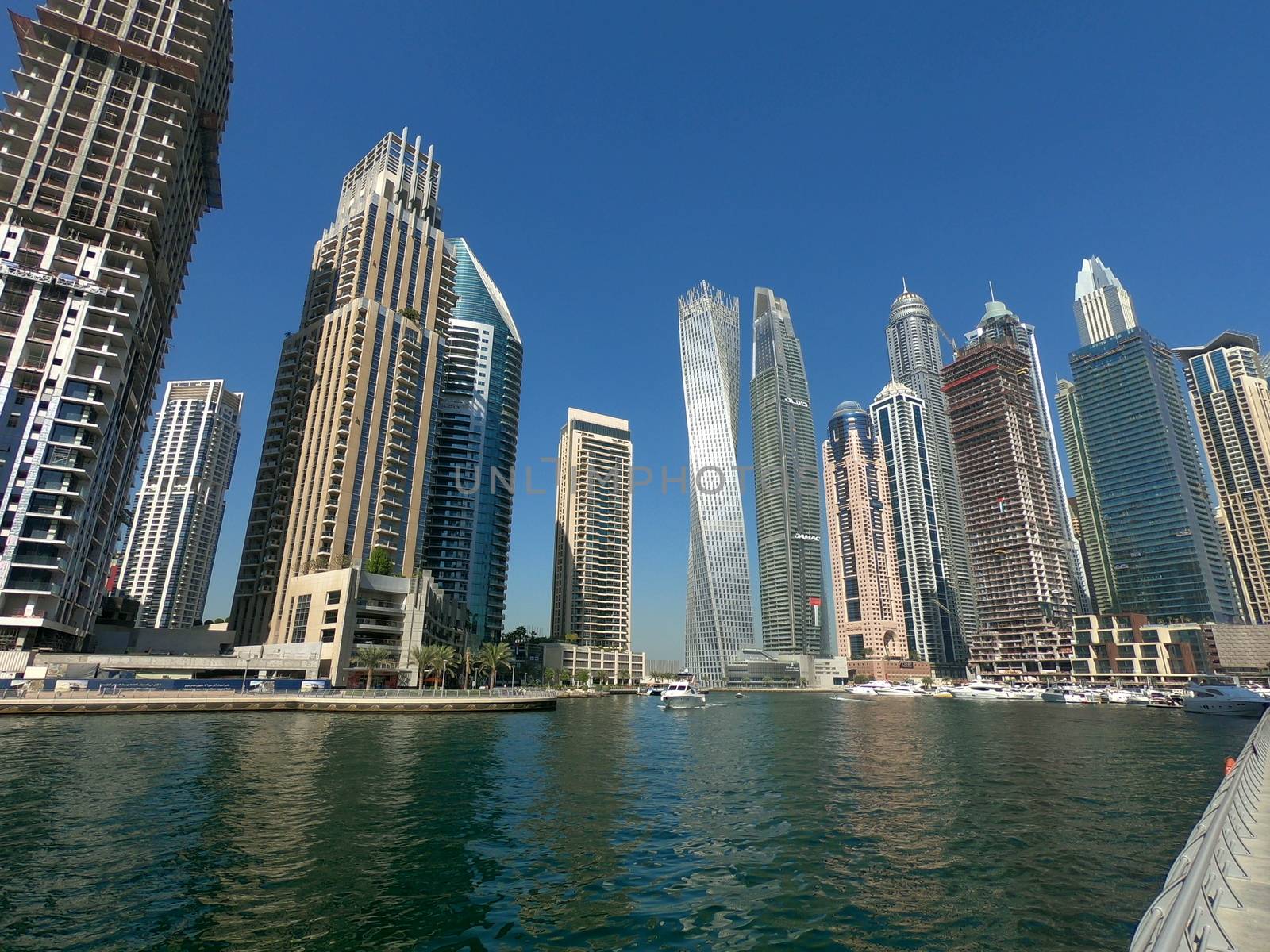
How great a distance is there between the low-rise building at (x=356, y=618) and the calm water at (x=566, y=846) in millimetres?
53738

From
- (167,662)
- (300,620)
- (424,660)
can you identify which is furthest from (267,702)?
(300,620)

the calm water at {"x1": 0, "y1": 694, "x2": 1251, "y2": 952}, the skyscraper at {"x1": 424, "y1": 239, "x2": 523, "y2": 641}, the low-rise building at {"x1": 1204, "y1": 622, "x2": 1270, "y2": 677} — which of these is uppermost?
the skyscraper at {"x1": 424, "y1": 239, "x2": 523, "y2": 641}

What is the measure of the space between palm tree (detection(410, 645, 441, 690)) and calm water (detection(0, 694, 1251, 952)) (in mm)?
55852

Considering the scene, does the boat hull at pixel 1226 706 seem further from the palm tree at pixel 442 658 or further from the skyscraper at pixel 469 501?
the skyscraper at pixel 469 501

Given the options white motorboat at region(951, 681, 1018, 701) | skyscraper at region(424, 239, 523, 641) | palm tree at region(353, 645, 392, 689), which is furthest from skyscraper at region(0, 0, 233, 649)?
white motorboat at region(951, 681, 1018, 701)

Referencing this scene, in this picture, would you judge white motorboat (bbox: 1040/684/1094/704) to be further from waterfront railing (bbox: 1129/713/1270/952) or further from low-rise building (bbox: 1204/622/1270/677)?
waterfront railing (bbox: 1129/713/1270/952)

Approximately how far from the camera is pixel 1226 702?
337ft

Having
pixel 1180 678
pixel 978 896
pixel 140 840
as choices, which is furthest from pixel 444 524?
pixel 1180 678

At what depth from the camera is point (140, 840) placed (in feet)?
73.2

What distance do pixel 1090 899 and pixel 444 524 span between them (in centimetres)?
17369

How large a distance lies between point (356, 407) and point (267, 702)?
6230 centimetres

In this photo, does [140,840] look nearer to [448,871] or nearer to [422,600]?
[448,871]

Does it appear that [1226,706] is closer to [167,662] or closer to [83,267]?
[167,662]

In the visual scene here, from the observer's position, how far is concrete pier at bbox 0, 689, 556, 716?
66312 mm
